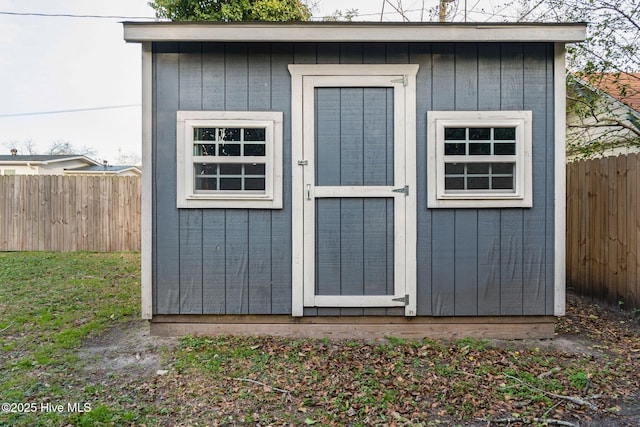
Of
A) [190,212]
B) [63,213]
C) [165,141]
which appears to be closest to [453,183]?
[190,212]

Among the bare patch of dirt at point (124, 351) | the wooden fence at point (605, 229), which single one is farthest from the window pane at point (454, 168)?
the bare patch of dirt at point (124, 351)

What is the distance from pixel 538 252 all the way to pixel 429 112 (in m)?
1.47

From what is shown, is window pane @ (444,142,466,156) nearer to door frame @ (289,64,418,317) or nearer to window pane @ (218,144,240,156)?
door frame @ (289,64,418,317)

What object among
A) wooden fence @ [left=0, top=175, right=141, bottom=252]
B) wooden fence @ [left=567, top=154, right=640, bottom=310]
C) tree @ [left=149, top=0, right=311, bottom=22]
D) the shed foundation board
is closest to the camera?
the shed foundation board

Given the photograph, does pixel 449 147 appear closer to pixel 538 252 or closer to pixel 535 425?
pixel 538 252

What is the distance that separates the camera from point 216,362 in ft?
8.73

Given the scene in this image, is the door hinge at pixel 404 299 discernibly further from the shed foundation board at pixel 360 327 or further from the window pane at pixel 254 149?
the window pane at pixel 254 149

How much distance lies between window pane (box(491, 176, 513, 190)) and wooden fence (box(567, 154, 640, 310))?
1405 mm

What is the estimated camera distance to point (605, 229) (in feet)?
12.7

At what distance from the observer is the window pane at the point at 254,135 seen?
3066 millimetres

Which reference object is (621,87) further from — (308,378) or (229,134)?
(308,378)

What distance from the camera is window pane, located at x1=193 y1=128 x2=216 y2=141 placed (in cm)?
307

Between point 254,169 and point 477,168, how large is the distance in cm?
183

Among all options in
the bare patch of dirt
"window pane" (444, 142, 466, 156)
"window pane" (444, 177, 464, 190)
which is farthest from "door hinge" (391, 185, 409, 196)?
the bare patch of dirt
